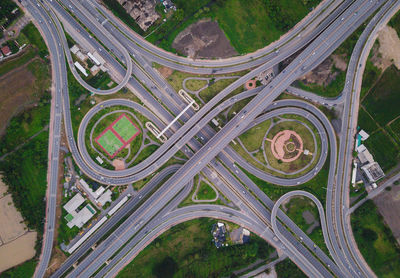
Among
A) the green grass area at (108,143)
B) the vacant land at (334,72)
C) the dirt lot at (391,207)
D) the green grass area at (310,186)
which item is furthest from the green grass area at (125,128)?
the dirt lot at (391,207)

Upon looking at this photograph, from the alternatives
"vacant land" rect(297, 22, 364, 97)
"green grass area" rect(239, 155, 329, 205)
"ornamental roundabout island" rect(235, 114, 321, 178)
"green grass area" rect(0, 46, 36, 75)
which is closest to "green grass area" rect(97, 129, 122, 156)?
"green grass area" rect(0, 46, 36, 75)

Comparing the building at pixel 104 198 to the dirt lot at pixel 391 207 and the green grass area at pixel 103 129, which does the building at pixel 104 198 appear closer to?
the green grass area at pixel 103 129

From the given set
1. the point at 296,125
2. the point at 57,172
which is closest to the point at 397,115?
the point at 296,125

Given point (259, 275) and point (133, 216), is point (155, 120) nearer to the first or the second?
point (133, 216)

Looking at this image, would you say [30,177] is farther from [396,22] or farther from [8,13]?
[396,22]

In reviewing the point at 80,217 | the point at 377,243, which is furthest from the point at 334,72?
the point at 80,217

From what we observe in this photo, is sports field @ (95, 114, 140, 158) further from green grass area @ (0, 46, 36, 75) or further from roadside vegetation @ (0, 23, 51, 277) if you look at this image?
green grass area @ (0, 46, 36, 75)
